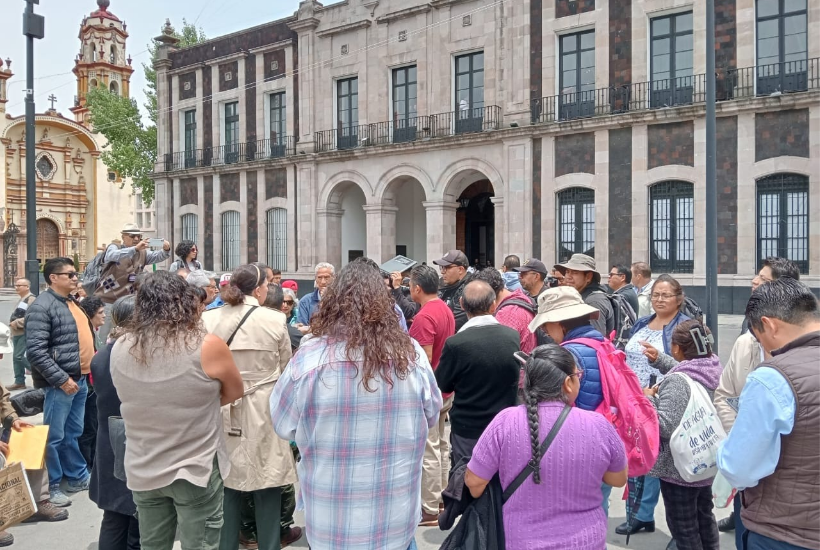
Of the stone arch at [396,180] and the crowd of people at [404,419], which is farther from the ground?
the stone arch at [396,180]

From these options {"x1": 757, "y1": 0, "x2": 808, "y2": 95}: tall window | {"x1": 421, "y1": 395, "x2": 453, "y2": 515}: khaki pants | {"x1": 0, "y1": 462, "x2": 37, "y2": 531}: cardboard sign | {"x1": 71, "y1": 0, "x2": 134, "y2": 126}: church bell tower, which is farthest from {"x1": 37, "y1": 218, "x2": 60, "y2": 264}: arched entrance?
{"x1": 421, "y1": 395, "x2": 453, "y2": 515}: khaki pants

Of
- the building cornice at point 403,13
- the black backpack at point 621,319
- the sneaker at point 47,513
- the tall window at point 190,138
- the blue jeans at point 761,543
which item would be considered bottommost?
the sneaker at point 47,513

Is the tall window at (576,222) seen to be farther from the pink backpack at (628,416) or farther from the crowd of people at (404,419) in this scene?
the pink backpack at (628,416)

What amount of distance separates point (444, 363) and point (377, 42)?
2057 centimetres

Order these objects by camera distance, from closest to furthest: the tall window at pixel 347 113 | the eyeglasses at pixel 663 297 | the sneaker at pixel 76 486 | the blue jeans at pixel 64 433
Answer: the eyeglasses at pixel 663 297 < the blue jeans at pixel 64 433 < the sneaker at pixel 76 486 < the tall window at pixel 347 113

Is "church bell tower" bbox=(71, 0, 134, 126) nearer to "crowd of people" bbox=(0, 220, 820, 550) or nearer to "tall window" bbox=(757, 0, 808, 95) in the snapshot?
"tall window" bbox=(757, 0, 808, 95)

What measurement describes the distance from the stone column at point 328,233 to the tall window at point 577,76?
9.37m

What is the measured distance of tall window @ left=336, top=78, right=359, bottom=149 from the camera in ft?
78.6

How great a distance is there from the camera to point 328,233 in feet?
81.8

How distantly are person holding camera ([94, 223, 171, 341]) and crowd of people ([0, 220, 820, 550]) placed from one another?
328 cm

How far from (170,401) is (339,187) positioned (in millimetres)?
21823

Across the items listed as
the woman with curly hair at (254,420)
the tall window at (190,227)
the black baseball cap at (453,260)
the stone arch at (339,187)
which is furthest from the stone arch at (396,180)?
the woman with curly hair at (254,420)

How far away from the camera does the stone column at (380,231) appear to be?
2359 cm

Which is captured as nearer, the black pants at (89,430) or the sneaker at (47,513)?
the sneaker at (47,513)
